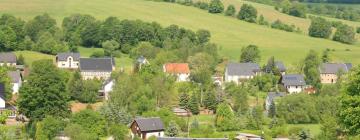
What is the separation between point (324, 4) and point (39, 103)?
8952 centimetres

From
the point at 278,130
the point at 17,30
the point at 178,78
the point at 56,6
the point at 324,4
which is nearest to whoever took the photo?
the point at 278,130

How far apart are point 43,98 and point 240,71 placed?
28012 millimetres

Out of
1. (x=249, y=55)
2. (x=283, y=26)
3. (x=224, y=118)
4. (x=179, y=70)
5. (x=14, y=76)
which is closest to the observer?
(x=224, y=118)

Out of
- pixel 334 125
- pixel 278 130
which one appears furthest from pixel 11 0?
pixel 334 125

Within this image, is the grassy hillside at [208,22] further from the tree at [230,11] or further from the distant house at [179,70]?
the distant house at [179,70]

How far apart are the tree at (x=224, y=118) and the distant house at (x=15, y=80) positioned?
18612 mm

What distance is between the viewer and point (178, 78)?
242ft

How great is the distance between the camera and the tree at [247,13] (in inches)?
4288

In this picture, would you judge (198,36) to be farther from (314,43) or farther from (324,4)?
(324,4)

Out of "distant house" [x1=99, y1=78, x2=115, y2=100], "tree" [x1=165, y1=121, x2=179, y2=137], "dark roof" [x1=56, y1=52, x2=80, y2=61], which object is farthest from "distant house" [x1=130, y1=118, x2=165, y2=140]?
"dark roof" [x1=56, y1=52, x2=80, y2=61]

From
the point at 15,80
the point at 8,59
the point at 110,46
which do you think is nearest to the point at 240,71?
the point at 110,46

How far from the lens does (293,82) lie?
7231cm

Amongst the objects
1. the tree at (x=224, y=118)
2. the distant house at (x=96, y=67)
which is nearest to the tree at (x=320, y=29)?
the distant house at (x=96, y=67)

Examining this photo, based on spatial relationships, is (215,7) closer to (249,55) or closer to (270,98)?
(249,55)
